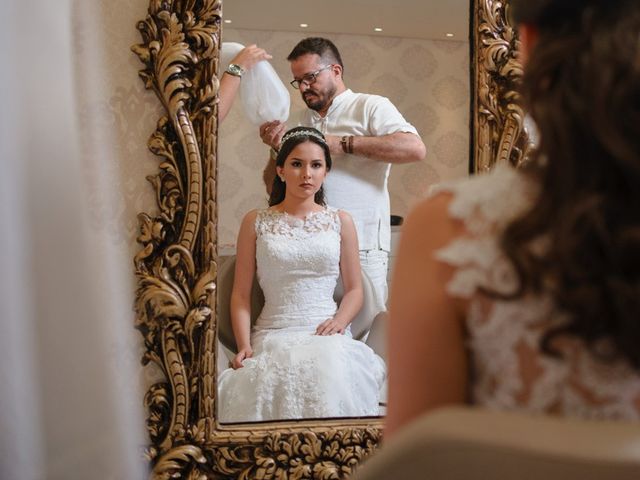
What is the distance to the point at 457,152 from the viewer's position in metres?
2.24

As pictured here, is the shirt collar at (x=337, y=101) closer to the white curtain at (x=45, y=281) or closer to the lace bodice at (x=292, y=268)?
the lace bodice at (x=292, y=268)

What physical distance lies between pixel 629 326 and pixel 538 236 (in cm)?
12

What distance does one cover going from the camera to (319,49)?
212cm

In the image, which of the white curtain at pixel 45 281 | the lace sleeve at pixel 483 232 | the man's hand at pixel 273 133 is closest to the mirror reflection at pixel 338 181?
the man's hand at pixel 273 133

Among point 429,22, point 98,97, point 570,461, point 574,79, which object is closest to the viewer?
point 570,461

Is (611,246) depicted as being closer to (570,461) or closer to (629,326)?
(629,326)

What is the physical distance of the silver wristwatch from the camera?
2.05 metres

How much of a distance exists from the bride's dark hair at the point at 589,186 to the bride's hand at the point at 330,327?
1271 millimetres

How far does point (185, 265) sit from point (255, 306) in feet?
0.65

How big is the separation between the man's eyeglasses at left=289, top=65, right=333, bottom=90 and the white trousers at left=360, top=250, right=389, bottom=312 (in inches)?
17.3

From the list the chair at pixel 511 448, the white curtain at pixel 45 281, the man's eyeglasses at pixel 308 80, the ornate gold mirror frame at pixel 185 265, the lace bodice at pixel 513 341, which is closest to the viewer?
the chair at pixel 511 448

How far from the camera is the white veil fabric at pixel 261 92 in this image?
2053mm

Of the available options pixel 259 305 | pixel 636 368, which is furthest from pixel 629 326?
pixel 259 305

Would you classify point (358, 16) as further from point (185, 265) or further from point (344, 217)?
point (185, 265)
